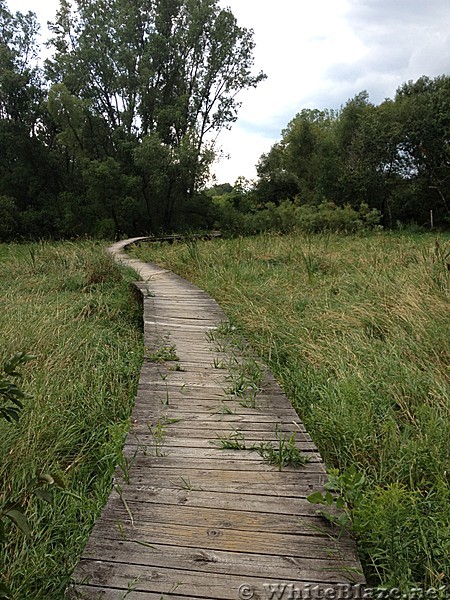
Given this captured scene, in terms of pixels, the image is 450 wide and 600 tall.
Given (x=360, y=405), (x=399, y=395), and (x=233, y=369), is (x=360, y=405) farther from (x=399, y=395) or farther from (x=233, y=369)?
(x=233, y=369)

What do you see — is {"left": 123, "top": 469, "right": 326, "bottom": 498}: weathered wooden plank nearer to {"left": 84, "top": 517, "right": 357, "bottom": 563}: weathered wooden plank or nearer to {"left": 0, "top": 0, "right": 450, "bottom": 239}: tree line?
{"left": 84, "top": 517, "right": 357, "bottom": 563}: weathered wooden plank

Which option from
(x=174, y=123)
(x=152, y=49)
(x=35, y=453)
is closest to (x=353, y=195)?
(x=174, y=123)

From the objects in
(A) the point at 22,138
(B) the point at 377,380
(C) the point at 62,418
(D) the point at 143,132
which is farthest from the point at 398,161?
(C) the point at 62,418

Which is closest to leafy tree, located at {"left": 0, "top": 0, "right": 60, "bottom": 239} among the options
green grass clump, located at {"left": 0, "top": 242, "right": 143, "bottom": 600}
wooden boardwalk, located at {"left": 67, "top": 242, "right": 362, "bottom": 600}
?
green grass clump, located at {"left": 0, "top": 242, "right": 143, "bottom": 600}

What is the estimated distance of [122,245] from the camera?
41.8ft

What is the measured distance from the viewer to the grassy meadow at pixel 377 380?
1.54 metres

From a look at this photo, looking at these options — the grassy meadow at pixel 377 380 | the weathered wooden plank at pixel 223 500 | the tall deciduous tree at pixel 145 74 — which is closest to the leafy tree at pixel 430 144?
the tall deciduous tree at pixel 145 74

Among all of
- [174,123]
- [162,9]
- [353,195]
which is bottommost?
[353,195]

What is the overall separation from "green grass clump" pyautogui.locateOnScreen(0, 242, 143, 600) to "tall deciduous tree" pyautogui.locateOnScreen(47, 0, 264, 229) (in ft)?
47.1

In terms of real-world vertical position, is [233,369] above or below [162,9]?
below

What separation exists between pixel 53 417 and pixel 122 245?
10.6 metres

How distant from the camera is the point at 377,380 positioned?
2713mm

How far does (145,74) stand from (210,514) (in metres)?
20.9

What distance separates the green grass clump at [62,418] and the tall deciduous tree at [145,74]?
1436cm
